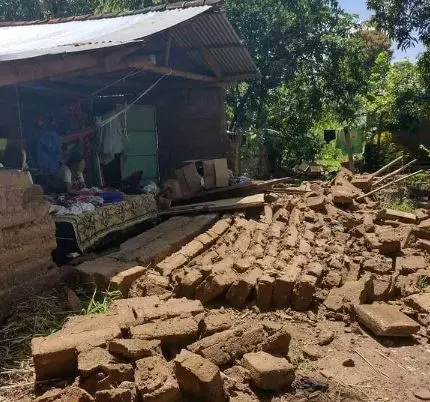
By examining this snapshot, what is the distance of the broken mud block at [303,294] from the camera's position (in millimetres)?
4555

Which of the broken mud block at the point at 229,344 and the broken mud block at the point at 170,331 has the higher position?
the broken mud block at the point at 170,331

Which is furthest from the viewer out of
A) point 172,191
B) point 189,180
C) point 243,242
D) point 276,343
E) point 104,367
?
point 189,180

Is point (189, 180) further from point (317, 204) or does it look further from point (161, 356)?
point (161, 356)

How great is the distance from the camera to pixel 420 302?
15.3ft

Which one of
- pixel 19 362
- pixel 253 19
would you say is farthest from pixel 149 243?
pixel 253 19

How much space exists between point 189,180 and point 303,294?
4.26 m

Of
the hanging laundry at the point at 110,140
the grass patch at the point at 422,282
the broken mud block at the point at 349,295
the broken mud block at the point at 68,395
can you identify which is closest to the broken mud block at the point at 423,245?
the grass patch at the point at 422,282

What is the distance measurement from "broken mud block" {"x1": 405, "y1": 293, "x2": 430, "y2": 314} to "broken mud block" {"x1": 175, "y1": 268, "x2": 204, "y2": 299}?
2.20 metres

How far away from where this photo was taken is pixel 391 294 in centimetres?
501

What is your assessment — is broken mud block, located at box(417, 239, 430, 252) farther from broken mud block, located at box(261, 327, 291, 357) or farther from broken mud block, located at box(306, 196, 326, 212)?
broken mud block, located at box(261, 327, 291, 357)

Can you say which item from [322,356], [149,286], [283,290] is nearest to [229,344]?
[322,356]

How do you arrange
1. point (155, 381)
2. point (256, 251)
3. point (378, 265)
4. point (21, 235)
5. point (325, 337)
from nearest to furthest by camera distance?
point (155, 381)
point (325, 337)
point (21, 235)
point (378, 265)
point (256, 251)

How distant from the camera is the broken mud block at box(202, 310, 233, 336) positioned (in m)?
3.63

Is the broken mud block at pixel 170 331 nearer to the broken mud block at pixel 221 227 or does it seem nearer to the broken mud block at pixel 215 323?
the broken mud block at pixel 215 323
